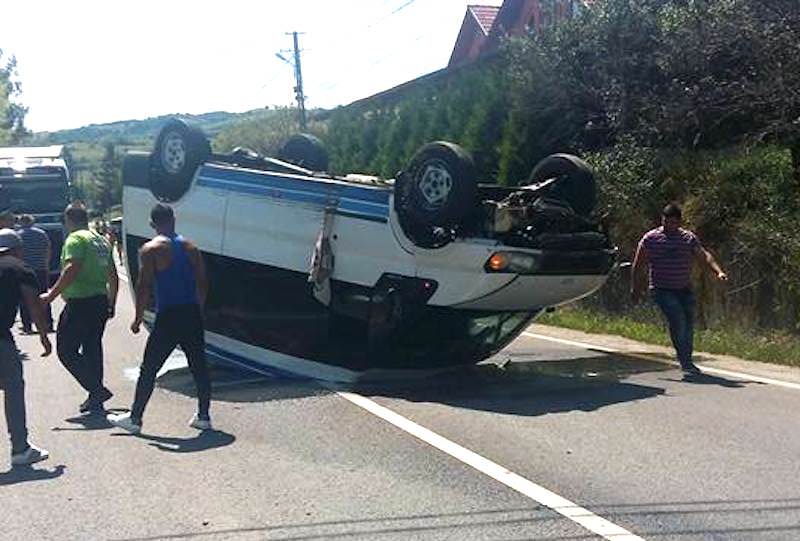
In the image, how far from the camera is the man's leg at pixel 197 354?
29.8 feet

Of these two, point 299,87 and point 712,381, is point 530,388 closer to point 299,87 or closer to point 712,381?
point 712,381

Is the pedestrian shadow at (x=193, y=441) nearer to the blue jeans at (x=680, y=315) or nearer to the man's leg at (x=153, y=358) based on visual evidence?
the man's leg at (x=153, y=358)

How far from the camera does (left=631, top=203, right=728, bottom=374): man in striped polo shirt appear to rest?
11.5 meters

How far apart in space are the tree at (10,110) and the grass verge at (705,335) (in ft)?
185

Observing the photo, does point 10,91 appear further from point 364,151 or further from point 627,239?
point 627,239

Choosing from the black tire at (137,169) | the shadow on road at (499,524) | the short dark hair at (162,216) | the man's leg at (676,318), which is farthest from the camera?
the black tire at (137,169)

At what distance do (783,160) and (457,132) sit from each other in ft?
32.2

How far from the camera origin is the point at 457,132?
81.7 feet

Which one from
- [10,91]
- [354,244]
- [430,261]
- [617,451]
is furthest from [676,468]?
[10,91]

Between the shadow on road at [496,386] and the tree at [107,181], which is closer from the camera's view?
the shadow on road at [496,386]


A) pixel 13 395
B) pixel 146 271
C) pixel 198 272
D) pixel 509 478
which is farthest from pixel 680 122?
pixel 13 395

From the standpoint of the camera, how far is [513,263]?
32.8 ft

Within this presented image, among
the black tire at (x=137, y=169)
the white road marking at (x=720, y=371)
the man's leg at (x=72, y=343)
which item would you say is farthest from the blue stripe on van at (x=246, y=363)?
the white road marking at (x=720, y=371)

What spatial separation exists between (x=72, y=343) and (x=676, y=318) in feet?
18.0
